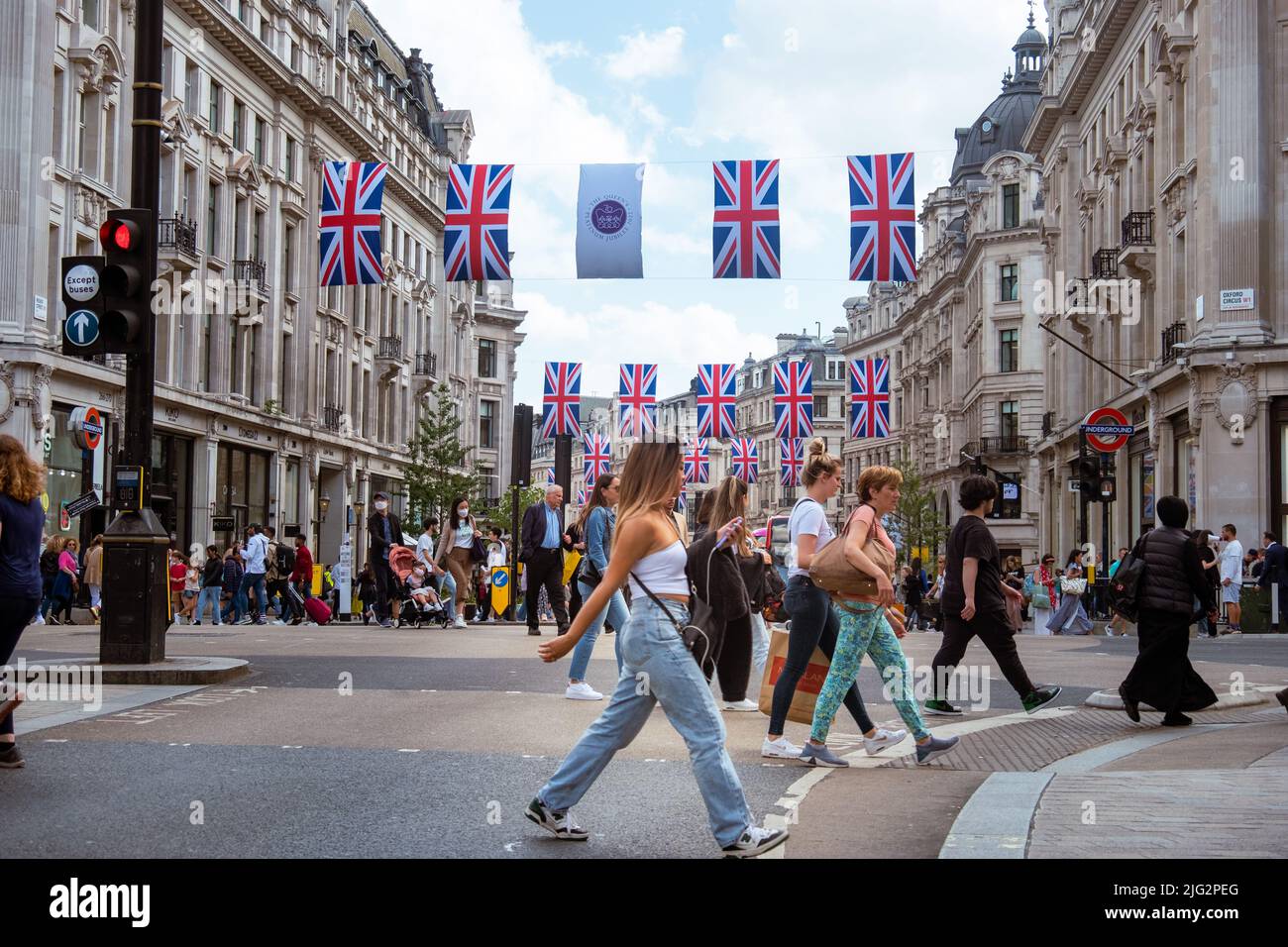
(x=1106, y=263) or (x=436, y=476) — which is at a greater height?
(x=1106, y=263)

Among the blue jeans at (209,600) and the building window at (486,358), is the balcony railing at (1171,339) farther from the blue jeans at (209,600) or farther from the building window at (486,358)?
the building window at (486,358)

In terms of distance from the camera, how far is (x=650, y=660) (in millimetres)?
6277

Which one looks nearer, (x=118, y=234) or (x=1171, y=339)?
(x=118, y=234)

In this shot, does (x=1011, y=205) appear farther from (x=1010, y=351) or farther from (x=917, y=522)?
(x=917, y=522)

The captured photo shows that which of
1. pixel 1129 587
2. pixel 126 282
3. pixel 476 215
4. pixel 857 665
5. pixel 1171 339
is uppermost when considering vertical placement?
pixel 476 215

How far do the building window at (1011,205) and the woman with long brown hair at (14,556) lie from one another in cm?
6859

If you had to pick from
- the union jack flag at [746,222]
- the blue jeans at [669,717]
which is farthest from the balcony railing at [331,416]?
the blue jeans at [669,717]

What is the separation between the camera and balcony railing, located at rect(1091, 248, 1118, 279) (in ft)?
141

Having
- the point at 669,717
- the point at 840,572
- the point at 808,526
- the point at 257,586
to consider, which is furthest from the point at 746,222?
the point at 669,717

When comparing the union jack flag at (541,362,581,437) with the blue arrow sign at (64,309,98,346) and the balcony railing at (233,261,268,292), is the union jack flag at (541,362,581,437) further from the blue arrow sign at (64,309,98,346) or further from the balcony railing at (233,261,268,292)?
the blue arrow sign at (64,309,98,346)

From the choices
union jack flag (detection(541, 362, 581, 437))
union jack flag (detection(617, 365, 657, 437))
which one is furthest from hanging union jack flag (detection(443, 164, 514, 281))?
union jack flag (detection(617, 365, 657, 437))

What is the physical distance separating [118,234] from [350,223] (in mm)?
14429

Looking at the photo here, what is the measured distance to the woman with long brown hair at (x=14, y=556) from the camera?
327 inches

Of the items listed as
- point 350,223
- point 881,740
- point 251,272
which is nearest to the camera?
point 881,740
